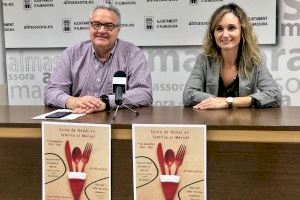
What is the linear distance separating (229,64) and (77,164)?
1.12 metres

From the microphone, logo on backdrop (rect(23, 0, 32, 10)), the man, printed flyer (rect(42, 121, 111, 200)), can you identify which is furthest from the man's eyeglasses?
logo on backdrop (rect(23, 0, 32, 10))

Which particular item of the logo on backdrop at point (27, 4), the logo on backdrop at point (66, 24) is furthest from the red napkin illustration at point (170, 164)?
the logo on backdrop at point (27, 4)

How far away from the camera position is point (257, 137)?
1.29 metres

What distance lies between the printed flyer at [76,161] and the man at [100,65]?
0.68 metres

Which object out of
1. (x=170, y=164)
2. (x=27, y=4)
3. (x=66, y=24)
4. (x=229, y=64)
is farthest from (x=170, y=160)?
(x=27, y=4)

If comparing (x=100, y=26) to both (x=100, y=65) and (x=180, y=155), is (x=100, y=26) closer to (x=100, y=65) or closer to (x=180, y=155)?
(x=100, y=65)

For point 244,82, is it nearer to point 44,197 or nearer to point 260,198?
point 260,198

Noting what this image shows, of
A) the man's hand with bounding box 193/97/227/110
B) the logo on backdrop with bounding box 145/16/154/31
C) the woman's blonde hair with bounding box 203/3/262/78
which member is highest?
the logo on backdrop with bounding box 145/16/154/31

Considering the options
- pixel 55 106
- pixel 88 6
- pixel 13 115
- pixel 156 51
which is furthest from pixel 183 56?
pixel 13 115

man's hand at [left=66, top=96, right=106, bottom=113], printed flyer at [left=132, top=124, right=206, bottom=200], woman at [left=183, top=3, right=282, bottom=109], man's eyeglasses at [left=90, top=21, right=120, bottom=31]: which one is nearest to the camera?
printed flyer at [left=132, top=124, right=206, bottom=200]

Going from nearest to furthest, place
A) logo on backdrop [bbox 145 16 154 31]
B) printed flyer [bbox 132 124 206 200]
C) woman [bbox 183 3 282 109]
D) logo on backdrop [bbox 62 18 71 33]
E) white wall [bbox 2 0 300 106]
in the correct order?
printed flyer [bbox 132 124 206 200] → woman [bbox 183 3 282 109] → white wall [bbox 2 0 300 106] → logo on backdrop [bbox 145 16 154 31] → logo on backdrop [bbox 62 18 71 33]

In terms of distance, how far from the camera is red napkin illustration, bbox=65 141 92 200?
139cm

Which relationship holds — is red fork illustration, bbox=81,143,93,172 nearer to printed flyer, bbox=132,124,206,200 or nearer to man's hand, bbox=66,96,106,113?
printed flyer, bbox=132,124,206,200

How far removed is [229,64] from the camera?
2.15m
